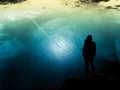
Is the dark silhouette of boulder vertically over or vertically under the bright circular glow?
over

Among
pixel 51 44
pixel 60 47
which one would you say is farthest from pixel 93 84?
pixel 51 44

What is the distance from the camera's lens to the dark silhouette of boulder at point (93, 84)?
8.54m

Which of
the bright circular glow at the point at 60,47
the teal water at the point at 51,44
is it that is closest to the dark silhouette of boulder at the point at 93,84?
the teal water at the point at 51,44

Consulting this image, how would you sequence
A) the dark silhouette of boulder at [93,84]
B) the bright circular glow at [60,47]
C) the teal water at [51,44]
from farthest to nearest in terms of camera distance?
the bright circular glow at [60,47], the teal water at [51,44], the dark silhouette of boulder at [93,84]

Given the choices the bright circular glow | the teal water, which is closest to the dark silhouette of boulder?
the teal water

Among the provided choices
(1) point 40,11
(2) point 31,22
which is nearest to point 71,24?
(2) point 31,22

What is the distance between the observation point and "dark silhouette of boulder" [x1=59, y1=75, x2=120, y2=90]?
28.0ft

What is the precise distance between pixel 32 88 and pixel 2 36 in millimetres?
8500

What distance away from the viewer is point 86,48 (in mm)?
8633

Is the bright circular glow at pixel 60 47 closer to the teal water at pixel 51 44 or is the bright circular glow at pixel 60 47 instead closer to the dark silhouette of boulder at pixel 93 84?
the teal water at pixel 51 44

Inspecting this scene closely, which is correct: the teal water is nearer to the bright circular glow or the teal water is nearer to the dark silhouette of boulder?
the bright circular glow

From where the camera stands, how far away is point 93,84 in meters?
8.65

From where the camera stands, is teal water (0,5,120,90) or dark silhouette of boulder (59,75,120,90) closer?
dark silhouette of boulder (59,75,120,90)

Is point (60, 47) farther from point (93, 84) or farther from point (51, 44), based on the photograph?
point (93, 84)
